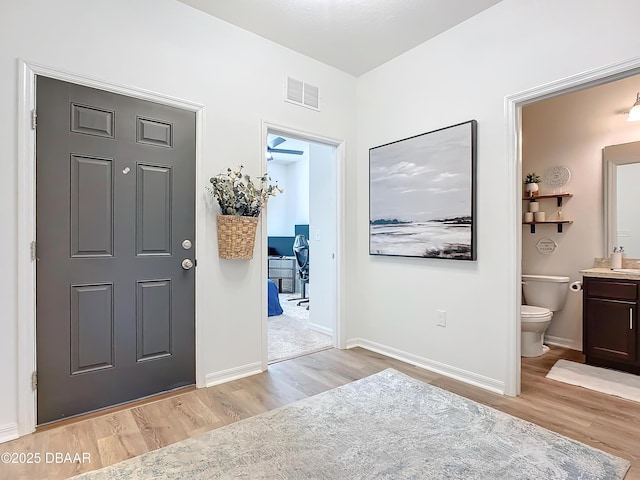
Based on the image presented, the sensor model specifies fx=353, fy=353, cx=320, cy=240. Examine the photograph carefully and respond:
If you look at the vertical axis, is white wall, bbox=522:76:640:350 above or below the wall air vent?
below

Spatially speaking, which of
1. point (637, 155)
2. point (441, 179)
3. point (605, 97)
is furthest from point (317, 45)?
point (637, 155)

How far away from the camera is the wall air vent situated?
3.12 meters

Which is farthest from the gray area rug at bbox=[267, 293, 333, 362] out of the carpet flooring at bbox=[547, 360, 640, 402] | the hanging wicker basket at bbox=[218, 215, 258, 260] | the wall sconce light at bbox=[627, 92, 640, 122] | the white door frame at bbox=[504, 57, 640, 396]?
the wall sconce light at bbox=[627, 92, 640, 122]

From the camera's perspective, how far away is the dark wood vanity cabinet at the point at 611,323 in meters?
2.79

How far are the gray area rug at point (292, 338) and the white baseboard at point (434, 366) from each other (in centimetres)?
38

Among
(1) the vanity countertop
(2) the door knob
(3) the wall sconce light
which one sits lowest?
(1) the vanity countertop

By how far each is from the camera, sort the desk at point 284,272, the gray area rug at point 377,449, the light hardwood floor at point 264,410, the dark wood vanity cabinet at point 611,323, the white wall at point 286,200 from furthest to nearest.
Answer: the white wall at point 286,200 → the desk at point 284,272 → the dark wood vanity cabinet at point 611,323 → the light hardwood floor at point 264,410 → the gray area rug at point 377,449

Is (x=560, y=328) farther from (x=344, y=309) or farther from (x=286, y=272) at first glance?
(x=286, y=272)

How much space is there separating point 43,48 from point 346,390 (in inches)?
114

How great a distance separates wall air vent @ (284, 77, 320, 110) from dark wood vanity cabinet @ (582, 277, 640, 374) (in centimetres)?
288

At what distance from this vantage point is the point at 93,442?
1903 mm

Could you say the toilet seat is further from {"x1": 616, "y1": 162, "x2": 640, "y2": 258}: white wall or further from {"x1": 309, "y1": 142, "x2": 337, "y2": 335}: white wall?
{"x1": 309, "y1": 142, "x2": 337, "y2": 335}: white wall

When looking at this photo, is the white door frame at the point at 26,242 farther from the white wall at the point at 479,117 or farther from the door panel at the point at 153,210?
the white wall at the point at 479,117

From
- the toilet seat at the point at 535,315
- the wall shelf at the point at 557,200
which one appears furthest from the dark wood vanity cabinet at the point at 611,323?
the wall shelf at the point at 557,200
